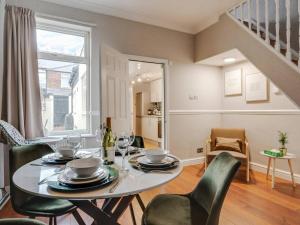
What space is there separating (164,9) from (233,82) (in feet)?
6.71

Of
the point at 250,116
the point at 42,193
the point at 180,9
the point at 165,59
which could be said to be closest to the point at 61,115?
the point at 165,59

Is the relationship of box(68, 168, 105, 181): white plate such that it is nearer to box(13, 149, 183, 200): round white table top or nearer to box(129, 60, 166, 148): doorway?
box(13, 149, 183, 200): round white table top

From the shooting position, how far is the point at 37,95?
276 centimetres

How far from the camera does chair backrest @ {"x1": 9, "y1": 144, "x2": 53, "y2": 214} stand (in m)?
1.38

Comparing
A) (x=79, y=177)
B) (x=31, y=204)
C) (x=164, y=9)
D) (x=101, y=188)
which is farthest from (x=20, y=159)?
(x=164, y=9)

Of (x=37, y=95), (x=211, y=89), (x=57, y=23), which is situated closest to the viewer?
(x=37, y=95)

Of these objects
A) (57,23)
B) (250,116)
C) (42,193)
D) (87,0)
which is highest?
(87,0)

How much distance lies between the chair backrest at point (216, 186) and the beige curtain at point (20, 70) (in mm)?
2395

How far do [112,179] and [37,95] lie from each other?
235cm

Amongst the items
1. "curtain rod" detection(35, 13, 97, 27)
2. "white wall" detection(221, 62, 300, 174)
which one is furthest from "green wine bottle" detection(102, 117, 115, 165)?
"white wall" detection(221, 62, 300, 174)

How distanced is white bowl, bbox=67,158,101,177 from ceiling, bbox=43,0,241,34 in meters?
2.81

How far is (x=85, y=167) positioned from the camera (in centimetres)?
97

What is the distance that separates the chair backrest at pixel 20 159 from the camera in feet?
4.51

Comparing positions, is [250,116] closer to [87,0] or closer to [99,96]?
[99,96]
